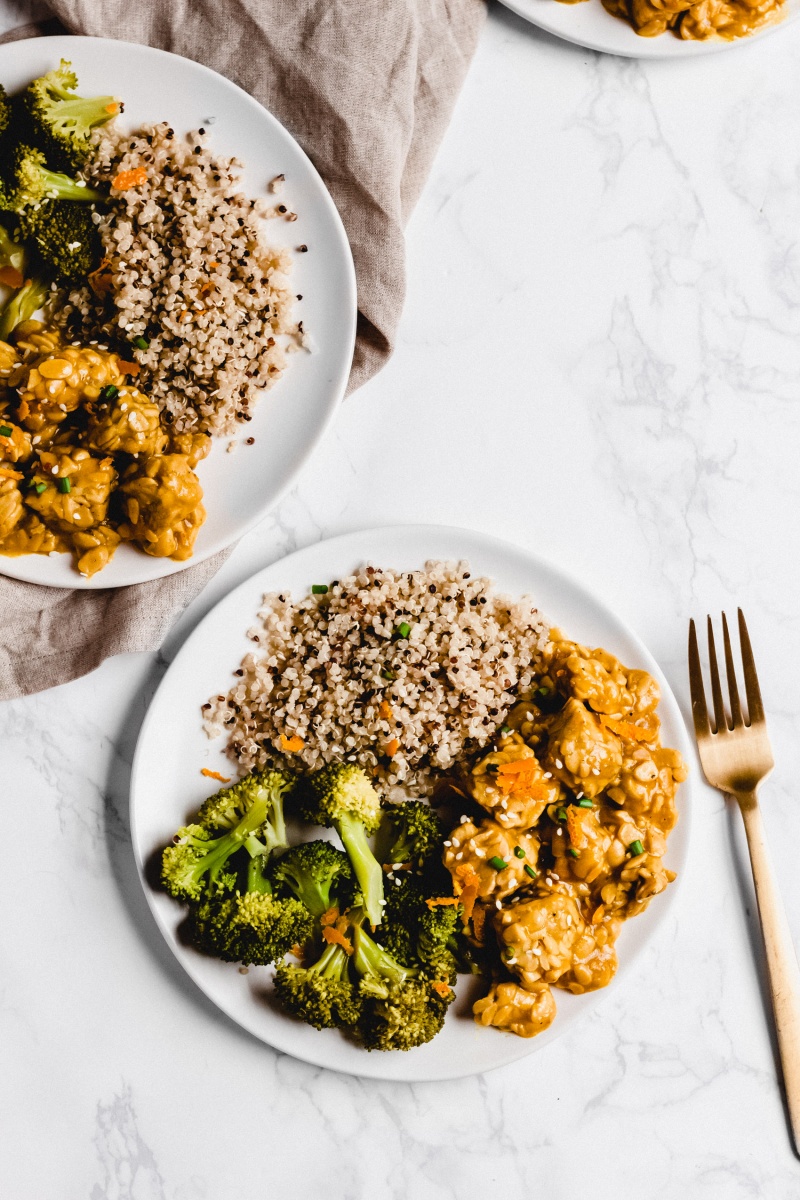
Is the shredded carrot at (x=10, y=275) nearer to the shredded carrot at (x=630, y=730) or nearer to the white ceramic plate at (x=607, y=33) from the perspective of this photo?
the white ceramic plate at (x=607, y=33)

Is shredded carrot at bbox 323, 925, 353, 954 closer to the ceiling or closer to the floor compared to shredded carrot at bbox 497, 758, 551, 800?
closer to the floor

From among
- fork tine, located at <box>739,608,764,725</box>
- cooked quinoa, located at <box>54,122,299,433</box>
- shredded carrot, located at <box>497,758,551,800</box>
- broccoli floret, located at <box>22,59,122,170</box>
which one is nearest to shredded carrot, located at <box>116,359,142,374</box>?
cooked quinoa, located at <box>54,122,299,433</box>

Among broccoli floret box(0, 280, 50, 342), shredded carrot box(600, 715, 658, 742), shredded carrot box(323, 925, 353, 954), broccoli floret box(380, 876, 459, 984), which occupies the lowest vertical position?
shredded carrot box(323, 925, 353, 954)

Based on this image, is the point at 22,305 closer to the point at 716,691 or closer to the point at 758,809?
the point at 716,691

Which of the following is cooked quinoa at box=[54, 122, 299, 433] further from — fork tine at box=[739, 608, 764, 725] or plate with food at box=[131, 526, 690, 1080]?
fork tine at box=[739, 608, 764, 725]

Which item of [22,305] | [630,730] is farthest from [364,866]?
[22,305]
